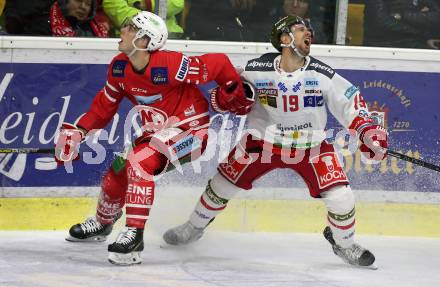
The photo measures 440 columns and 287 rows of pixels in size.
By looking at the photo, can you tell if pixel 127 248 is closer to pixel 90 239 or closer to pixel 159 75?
pixel 90 239

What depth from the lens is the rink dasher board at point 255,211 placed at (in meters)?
6.59

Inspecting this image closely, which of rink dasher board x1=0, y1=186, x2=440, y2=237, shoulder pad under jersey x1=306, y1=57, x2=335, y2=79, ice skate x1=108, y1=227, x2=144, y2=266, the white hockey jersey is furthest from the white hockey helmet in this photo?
rink dasher board x1=0, y1=186, x2=440, y2=237

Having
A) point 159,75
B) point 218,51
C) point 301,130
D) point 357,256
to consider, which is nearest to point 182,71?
point 159,75

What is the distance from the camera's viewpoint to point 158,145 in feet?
19.0

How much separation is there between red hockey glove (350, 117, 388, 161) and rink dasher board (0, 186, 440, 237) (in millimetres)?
1171

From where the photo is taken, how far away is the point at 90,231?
6254 millimetres

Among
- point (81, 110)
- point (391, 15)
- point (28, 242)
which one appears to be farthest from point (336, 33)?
point (28, 242)

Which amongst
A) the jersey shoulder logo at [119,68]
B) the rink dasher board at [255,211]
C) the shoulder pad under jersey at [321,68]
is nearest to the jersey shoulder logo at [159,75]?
the jersey shoulder logo at [119,68]

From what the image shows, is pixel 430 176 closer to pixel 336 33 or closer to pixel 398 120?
pixel 398 120

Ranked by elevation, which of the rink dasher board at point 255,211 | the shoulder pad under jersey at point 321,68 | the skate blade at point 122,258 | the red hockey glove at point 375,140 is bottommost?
the skate blade at point 122,258

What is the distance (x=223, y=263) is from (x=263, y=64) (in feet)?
3.13

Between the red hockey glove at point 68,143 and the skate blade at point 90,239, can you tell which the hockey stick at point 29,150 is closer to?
the red hockey glove at point 68,143

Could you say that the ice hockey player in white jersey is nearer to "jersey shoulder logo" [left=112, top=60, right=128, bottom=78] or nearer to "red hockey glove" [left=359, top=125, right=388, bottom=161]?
"red hockey glove" [left=359, top=125, right=388, bottom=161]

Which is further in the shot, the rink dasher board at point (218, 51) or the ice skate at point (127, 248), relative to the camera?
the rink dasher board at point (218, 51)
